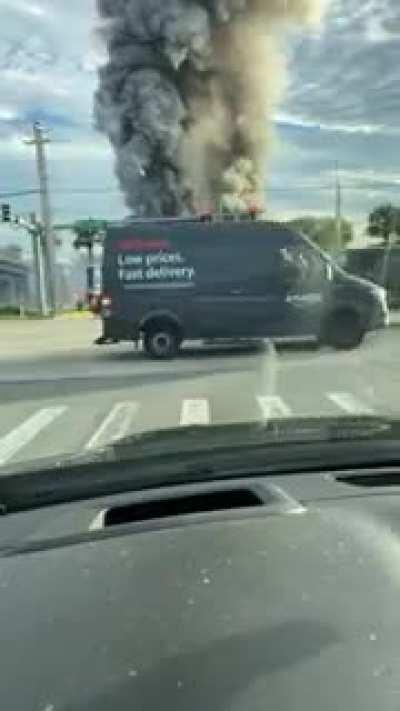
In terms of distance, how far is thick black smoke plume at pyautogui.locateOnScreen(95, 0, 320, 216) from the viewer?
5147 centimetres

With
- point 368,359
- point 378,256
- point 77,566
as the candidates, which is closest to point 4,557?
point 77,566

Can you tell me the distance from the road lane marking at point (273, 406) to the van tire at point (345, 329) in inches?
290

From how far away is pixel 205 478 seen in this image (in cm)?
250

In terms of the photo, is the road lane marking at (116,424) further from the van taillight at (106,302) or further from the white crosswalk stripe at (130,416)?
the van taillight at (106,302)

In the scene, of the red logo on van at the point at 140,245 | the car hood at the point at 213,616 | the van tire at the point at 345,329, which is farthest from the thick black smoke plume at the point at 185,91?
the car hood at the point at 213,616

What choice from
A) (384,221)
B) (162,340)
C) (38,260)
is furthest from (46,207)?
(162,340)

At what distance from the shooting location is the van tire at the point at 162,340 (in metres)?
22.4

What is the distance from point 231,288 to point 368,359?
2709 mm

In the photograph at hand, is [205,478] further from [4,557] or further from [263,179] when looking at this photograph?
[263,179]

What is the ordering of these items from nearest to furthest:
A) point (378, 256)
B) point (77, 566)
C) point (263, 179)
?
point (77, 566) → point (378, 256) → point (263, 179)

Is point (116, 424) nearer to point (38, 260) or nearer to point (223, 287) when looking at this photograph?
point (223, 287)

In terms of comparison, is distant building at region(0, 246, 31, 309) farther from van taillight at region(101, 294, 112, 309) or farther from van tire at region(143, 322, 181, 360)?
van tire at region(143, 322, 181, 360)

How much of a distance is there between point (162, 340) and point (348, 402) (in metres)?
8.50

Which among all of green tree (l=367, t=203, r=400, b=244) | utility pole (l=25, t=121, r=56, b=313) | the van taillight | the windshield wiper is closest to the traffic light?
utility pole (l=25, t=121, r=56, b=313)
